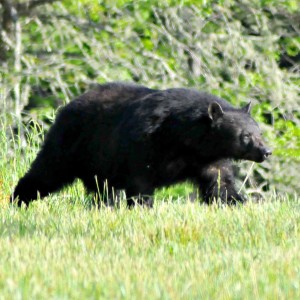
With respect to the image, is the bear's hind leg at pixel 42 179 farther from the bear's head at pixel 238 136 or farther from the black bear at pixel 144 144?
the bear's head at pixel 238 136

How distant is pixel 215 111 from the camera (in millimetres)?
8477

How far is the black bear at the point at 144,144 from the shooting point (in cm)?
813

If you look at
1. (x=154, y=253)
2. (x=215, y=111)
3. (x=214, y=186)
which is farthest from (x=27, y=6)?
(x=154, y=253)

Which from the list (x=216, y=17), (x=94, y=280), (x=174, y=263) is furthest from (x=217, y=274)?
(x=216, y=17)

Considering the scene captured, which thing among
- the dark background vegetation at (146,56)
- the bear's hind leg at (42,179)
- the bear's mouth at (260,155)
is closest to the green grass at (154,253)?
the bear's mouth at (260,155)

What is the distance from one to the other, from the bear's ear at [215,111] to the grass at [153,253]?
57.8 inches

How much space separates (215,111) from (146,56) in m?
4.06

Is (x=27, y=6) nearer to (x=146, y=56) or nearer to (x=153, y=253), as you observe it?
(x=146, y=56)

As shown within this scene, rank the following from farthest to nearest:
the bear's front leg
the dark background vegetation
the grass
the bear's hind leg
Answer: the dark background vegetation, the bear's hind leg, the bear's front leg, the grass

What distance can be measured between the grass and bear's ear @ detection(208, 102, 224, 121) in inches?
57.8

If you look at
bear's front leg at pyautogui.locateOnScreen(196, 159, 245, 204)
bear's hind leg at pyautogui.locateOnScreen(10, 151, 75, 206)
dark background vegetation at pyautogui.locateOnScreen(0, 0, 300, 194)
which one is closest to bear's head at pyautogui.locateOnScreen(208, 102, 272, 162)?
bear's front leg at pyautogui.locateOnScreen(196, 159, 245, 204)

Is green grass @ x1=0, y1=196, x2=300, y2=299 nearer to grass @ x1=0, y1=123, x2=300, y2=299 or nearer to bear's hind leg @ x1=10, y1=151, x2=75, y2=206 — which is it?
grass @ x1=0, y1=123, x2=300, y2=299

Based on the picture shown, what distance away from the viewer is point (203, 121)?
8539 millimetres

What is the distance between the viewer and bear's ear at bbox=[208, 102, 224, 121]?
8414 mm
